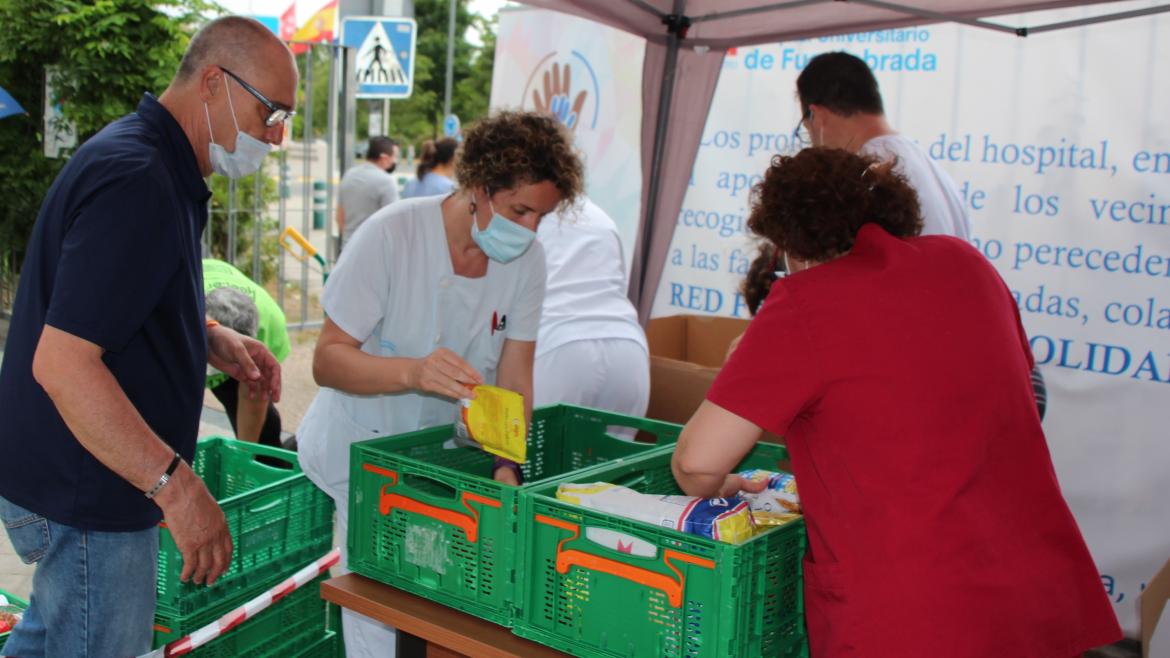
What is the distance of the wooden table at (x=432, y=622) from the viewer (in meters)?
1.89

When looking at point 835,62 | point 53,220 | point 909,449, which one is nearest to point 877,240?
point 909,449

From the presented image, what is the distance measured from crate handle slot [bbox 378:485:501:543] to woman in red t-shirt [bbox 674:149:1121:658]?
1.44ft

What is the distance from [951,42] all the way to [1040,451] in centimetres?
296

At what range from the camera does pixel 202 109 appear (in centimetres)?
194

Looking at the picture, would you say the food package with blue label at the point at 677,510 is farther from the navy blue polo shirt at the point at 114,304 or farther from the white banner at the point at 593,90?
the white banner at the point at 593,90

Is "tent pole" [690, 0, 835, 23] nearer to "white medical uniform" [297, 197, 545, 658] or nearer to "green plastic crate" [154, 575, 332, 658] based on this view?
"white medical uniform" [297, 197, 545, 658]

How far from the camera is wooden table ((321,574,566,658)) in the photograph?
189cm

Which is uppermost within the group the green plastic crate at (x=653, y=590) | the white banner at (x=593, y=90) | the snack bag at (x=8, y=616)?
the white banner at (x=593, y=90)

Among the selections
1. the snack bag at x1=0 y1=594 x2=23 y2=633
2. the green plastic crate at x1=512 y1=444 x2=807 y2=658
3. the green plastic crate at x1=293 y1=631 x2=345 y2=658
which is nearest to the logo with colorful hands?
the green plastic crate at x1=293 y1=631 x2=345 y2=658

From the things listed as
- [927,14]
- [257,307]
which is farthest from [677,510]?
[927,14]

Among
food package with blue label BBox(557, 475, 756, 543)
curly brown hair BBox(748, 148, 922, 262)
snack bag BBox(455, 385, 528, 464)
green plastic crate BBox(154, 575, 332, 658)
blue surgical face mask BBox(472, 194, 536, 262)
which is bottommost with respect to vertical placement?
green plastic crate BBox(154, 575, 332, 658)

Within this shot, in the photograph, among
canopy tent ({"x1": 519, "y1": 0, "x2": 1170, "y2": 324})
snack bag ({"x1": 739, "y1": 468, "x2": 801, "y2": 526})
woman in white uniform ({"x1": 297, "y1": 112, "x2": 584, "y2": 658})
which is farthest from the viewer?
canopy tent ({"x1": 519, "y1": 0, "x2": 1170, "y2": 324})

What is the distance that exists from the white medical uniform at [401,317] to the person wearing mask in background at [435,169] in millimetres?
5235

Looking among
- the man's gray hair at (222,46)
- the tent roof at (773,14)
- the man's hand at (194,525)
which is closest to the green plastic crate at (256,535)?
the man's hand at (194,525)
